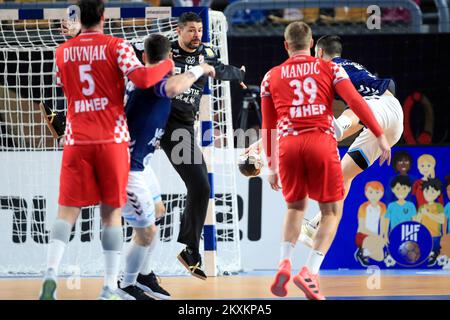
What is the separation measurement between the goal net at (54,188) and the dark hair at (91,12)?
3.46 m

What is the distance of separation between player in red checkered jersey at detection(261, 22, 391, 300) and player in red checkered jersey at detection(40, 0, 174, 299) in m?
1.05

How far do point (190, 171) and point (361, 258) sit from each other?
9.26 feet

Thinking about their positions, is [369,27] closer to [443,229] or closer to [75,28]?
[443,229]

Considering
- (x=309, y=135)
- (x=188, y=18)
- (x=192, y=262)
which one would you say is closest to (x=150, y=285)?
(x=192, y=262)

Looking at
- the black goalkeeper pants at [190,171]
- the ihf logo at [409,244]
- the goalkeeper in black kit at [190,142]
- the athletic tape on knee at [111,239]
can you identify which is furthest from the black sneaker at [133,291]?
the ihf logo at [409,244]

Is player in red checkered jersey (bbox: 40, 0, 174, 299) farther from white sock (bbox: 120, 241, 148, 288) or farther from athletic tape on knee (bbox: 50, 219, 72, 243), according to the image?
white sock (bbox: 120, 241, 148, 288)

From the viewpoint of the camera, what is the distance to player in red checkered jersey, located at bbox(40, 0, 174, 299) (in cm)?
677

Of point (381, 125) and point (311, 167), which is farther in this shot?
point (381, 125)

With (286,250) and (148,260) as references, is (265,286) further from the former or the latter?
(286,250)

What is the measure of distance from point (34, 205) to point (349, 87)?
15.3 ft

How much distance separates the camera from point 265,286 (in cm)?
880

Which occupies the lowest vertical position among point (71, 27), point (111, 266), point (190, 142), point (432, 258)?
point (432, 258)

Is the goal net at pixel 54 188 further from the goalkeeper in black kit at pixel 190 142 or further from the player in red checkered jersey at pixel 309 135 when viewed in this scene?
the player in red checkered jersey at pixel 309 135

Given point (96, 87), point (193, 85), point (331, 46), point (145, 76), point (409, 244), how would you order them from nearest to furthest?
point (145, 76)
point (96, 87)
point (193, 85)
point (331, 46)
point (409, 244)
